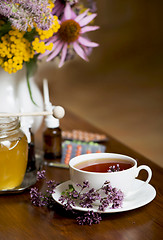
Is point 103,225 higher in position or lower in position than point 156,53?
lower

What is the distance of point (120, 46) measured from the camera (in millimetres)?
4918

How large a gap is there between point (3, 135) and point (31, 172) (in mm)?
192

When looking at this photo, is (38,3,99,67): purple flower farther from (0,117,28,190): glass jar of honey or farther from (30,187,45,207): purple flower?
(30,187,45,207): purple flower

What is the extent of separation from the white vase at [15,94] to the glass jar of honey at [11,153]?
222mm

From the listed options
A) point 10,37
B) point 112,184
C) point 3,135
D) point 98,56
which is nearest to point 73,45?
point 10,37

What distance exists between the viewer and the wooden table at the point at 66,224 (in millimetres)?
762

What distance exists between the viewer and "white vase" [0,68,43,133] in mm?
1196

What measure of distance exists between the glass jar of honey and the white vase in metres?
0.22

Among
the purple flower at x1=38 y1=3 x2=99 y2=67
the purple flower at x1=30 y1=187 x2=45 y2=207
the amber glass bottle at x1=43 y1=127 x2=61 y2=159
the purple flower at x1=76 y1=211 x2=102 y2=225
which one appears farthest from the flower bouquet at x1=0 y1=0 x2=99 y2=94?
the purple flower at x1=76 y1=211 x2=102 y2=225

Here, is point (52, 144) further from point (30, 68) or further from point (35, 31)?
point (35, 31)

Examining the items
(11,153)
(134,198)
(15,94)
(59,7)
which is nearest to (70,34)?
(59,7)

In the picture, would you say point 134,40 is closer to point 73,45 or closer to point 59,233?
point 73,45

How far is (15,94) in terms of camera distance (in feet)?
4.00

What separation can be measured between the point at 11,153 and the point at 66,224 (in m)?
0.22
